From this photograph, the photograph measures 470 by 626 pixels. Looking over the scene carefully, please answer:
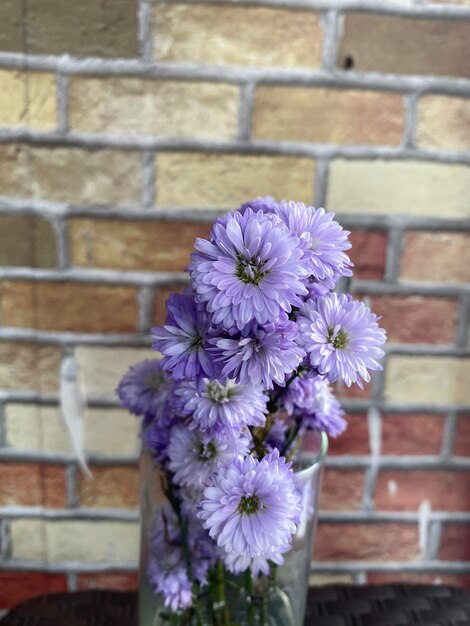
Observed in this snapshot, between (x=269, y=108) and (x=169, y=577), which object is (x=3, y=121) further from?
(x=169, y=577)

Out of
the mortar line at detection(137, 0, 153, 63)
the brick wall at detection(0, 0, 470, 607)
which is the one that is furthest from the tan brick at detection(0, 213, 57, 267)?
the mortar line at detection(137, 0, 153, 63)

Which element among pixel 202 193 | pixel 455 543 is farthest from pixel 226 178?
pixel 455 543

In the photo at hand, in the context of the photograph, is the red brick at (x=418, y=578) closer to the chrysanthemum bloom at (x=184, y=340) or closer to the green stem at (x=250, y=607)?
the green stem at (x=250, y=607)

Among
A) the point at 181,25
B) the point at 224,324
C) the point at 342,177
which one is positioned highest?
the point at 181,25

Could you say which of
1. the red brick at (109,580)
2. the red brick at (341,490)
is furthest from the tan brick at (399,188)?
the red brick at (109,580)

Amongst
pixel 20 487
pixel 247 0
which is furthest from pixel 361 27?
pixel 20 487

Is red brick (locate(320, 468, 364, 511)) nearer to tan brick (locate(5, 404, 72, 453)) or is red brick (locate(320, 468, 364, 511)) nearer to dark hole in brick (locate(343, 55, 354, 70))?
tan brick (locate(5, 404, 72, 453))
